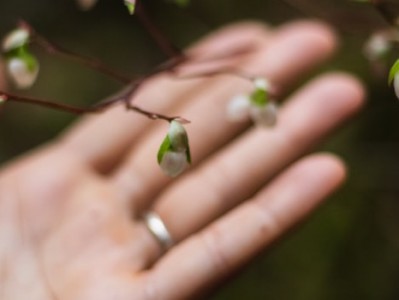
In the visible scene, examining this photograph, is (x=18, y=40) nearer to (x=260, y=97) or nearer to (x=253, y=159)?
(x=260, y=97)

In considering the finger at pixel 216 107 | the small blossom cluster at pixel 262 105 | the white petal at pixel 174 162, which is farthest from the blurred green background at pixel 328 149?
the white petal at pixel 174 162

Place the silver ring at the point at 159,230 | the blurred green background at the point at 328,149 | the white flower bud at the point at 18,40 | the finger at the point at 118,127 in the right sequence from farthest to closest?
1. the blurred green background at the point at 328,149
2. the finger at the point at 118,127
3. the silver ring at the point at 159,230
4. the white flower bud at the point at 18,40

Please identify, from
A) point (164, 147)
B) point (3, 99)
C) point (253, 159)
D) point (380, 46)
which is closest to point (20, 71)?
point (3, 99)

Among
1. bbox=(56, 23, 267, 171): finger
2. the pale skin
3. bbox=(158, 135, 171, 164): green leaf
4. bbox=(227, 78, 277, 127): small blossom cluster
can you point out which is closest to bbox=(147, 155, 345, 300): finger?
the pale skin

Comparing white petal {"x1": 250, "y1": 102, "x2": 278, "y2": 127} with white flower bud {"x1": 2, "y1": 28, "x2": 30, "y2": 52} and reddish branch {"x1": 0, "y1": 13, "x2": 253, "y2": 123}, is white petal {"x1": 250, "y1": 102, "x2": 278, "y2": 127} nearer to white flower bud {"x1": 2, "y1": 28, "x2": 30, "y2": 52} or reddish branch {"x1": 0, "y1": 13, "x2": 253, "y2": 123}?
reddish branch {"x1": 0, "y1": 13, "x2": 253, "y2": 123}

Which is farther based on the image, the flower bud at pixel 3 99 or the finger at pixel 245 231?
the finger at pixel 245 231

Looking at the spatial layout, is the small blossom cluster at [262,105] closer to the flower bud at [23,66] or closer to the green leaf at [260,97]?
the green leaf at [260,97]
